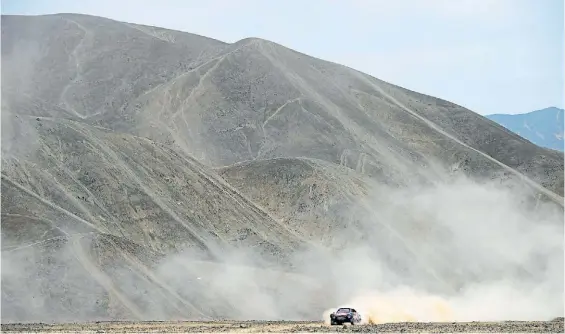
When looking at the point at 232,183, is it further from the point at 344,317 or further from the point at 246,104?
the point at 344,317

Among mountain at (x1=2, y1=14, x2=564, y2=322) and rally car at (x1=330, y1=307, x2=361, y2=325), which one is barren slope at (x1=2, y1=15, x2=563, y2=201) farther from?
rally car at (x1=330, y1=307, x2=361, y2=325)

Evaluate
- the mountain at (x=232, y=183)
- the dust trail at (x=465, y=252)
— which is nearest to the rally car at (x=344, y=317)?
the dust trail at (x=465, y=252)

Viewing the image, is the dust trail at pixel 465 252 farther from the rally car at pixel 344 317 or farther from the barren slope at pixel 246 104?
the rally car at pixel 344 317

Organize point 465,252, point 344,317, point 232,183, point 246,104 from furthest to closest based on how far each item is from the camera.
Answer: point 246,104
point 232,183
point 465,252
point 344,317

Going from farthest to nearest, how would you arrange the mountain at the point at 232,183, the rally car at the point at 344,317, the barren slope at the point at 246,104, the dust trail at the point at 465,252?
the barren slope at the point at 246,104 < the dust trail at the point at 465,252 < the mountain at the point at 232,183 < the rally car at the point at 344,317

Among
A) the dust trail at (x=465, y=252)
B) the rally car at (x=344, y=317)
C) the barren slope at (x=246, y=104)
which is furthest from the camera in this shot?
the barren slope at (x=246, y=104)

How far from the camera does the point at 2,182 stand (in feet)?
243

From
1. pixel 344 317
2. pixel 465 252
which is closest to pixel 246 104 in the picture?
pixel 465 252

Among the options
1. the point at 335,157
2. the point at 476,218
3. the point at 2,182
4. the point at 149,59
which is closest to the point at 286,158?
the point at 335,157

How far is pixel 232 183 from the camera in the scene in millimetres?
109375

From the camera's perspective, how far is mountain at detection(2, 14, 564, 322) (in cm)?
6862

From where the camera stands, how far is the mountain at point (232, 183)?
225ft

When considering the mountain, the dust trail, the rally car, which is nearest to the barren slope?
the mountain

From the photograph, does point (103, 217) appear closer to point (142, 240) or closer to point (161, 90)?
point (142, 240)
